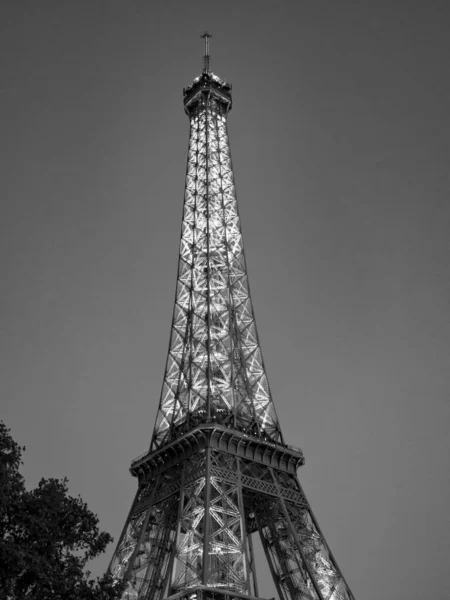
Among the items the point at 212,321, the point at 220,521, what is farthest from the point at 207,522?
the point at 212,321

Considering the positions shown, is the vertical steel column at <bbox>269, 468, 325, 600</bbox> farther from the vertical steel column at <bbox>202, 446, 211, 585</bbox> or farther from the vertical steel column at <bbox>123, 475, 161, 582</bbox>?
the vertical steel column at <bbox>123, 475, 161, 582</bbox>

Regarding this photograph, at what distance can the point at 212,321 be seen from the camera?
54562 millimetres

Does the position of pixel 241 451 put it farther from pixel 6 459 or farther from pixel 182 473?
pixel 6 459

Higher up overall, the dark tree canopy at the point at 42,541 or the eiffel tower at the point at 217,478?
the eiffel tower at the point at 217,478

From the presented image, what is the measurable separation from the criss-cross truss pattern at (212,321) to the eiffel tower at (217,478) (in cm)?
11

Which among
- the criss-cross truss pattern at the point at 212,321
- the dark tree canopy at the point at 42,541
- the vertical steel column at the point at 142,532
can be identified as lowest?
the dark tree canopy at the point at 42,541

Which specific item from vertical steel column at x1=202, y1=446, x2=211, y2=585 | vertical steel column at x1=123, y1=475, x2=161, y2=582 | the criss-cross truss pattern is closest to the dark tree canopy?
vertical steel column at x1=202, y1=446, x2=211, y2=585

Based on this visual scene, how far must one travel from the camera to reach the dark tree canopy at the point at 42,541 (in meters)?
24.1

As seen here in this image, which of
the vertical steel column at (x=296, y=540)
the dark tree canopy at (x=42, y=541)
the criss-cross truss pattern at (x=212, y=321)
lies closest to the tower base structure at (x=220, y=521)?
the vertical steel column at (x=296, y=540)

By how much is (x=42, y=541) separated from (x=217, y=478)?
1803 cm

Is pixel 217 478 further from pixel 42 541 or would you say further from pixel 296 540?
pixel 42 541

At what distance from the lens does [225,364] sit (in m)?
51.1

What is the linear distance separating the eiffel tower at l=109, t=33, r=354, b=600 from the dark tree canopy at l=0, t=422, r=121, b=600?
34.2 ft

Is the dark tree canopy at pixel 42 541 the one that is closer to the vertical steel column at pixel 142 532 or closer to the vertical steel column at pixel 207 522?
the vertical steel column at pixel 207 522
